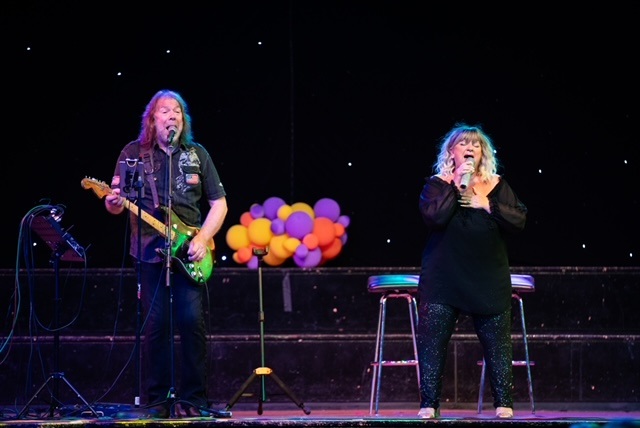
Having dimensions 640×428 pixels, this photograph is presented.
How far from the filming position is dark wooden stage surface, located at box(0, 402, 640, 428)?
11.5ft

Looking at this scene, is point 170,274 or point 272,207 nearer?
point 170,274

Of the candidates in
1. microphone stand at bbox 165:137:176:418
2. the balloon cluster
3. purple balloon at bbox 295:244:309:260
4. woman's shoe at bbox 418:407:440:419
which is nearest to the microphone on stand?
microphone stand at bbox 165:137:176:418

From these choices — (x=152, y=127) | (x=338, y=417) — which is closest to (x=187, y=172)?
(x=152, y=127)

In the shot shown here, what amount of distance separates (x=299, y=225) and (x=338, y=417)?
3.21 metres

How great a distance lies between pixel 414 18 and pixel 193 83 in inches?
71.5

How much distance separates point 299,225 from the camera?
734cm

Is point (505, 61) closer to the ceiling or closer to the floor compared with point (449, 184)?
closer to the ceiling

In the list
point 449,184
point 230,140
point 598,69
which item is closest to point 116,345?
point 230,140

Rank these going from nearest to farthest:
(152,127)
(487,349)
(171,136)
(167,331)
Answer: (487,349), (171,136), (167,331), (152,127)

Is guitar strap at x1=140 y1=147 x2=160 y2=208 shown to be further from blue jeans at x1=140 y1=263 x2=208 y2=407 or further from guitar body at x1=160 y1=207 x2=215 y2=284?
blue jeans at x1=140 y1=263 x2=208 y2=407

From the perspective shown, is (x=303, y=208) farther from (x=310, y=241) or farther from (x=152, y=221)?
(x=152, y=221)

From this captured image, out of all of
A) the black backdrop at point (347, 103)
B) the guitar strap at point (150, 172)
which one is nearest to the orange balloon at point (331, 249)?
the black backdrop at point (347, 103)

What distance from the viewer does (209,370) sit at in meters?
6.59

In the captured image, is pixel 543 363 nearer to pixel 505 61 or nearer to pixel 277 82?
pixel 505 61
